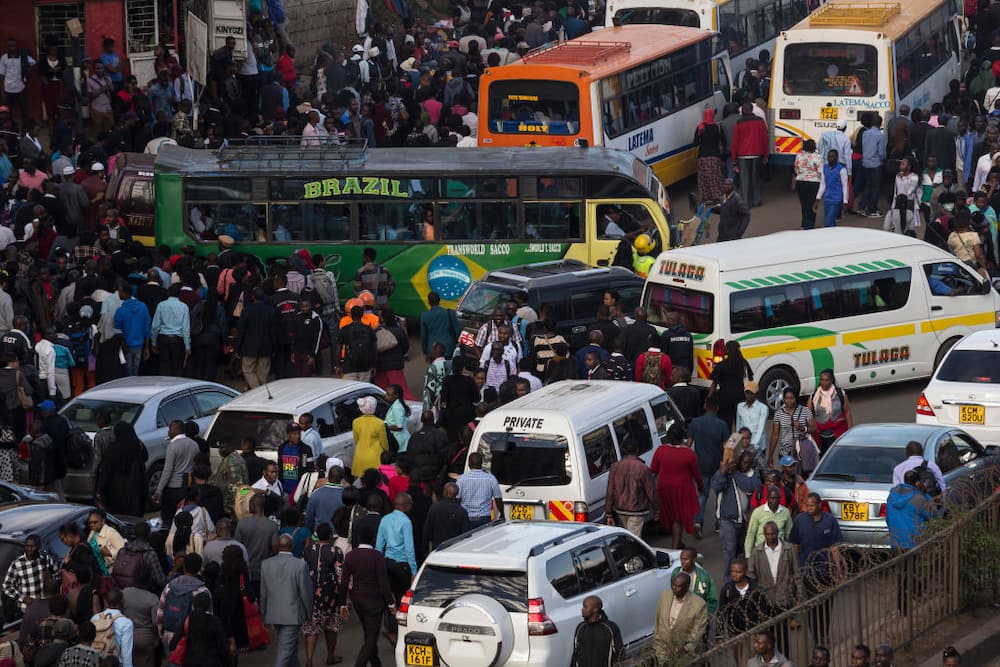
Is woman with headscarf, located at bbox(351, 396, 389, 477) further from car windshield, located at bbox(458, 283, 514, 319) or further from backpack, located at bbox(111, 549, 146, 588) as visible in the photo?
car windshield, located at bbox(458, 283, 514, 319)

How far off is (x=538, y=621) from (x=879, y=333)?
10158 mm

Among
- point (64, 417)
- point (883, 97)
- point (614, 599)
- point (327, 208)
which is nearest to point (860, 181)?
point (883, 97)

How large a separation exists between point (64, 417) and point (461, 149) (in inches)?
338

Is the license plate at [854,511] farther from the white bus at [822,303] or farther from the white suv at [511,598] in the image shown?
the white bus at [822,303]

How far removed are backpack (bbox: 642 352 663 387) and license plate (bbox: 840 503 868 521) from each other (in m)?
3.95

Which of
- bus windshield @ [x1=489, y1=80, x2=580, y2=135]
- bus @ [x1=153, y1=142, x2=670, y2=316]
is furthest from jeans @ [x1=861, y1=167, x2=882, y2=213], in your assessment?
bus @ [x1=153, y1=142, x2=670, y2=316]

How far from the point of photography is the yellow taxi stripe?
75.0 feet

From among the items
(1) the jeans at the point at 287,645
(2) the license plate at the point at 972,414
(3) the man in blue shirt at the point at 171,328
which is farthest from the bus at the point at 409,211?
(1) the jeans at the point at 287,645

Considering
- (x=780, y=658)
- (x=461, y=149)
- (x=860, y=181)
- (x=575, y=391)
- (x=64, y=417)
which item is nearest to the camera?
(x=780, y=658)

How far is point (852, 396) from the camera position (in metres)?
23.7

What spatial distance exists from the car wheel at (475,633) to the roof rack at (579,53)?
17.6m

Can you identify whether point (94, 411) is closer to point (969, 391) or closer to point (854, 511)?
Answer: point (854, 511)

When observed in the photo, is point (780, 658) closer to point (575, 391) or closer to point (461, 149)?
point (575, 391)

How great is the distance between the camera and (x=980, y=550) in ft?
54.5
